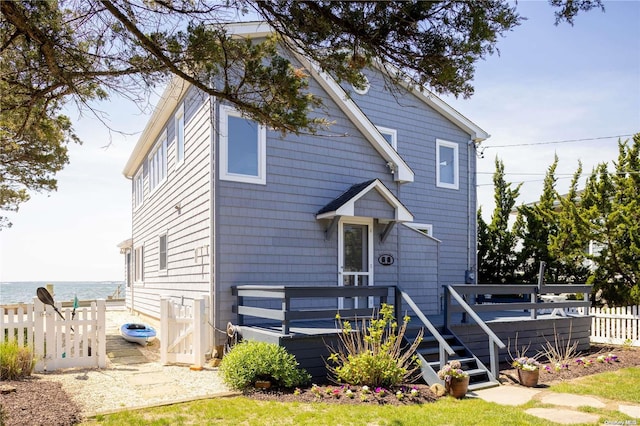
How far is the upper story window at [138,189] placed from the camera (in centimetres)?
1714

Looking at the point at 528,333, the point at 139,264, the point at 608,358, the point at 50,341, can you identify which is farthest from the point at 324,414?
the point at 139,264

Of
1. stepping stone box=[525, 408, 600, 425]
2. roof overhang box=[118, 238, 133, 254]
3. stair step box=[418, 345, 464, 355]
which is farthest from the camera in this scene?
roof overhang box=[118, 238, 133, 254]

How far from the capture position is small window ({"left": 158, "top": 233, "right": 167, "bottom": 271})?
12.7 m

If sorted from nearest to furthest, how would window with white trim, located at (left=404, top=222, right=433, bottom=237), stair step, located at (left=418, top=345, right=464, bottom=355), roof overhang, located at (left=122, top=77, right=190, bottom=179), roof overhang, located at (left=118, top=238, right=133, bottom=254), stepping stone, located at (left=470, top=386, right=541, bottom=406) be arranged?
stepping stone, located at (left=470, top=386, right=541, bottom=406) → stair step, located at (left=418, top=345, right=464, bottom=355) → roof overhang, located at (left=122, top=77, right=190, bottom=179) → window with white trim, located at (left=404, top=222, right=433, bottom=237) → roof overhang, located at (left=118, top=238, right=133, bottom=254)

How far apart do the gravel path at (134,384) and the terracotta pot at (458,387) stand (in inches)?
121

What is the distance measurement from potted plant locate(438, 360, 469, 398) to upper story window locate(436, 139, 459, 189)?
24.9 feet

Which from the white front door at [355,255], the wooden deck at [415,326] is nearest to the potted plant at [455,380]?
the wooden deck at [415,326]

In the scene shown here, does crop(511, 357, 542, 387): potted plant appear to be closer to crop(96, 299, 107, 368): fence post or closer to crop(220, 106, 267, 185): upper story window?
crop(220, 106, 267, 185): upper story window

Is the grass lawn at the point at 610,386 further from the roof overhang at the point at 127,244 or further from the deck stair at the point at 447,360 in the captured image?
the roof overhang at the point at 127,244

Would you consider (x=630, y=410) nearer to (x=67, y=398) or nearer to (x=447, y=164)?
(x=67, y=398)

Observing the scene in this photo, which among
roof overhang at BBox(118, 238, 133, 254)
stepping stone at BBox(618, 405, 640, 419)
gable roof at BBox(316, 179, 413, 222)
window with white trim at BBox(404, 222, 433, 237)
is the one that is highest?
gable roof at BBox(316, 179, 413, 222)

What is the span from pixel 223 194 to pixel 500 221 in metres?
10.4

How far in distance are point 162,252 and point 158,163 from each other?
8.63 ft

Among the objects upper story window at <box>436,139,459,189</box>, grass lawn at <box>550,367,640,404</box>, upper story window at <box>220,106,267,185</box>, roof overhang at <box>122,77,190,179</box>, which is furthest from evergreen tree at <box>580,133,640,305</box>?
roof overhang at <box>122,77,190,179</box>
